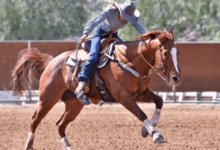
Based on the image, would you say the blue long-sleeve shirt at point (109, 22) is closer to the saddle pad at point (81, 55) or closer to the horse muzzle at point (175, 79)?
the saddle pad at point (81, 55)

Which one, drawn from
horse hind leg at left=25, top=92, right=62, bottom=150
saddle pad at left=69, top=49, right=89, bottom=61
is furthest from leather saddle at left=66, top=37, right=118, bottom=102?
horse hind leg at left=25, top=92, right=62, bottom=150

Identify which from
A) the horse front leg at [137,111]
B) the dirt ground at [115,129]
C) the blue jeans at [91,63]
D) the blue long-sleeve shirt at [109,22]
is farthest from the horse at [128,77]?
the dirt ground at [115,129]

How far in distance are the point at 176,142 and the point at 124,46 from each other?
232cm

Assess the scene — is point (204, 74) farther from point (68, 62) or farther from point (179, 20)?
point (179, 20)

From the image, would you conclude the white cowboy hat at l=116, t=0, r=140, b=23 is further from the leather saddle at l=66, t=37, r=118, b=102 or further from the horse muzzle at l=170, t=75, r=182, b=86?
the horse muzzle at l=170, t=75, r=182, b=86

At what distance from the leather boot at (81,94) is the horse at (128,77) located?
0.47 ft

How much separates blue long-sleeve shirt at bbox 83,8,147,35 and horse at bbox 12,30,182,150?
0.26 metres

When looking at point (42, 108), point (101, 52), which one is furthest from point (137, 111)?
point (42, 108)

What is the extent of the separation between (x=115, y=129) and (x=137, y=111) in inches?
137

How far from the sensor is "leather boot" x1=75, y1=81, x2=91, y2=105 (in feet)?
23.3

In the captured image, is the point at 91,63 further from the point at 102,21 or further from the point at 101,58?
the point at 102,21

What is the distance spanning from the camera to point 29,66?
8.41m

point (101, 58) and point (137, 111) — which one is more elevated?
point (101, 58)

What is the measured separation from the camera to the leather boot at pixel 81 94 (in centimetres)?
709
